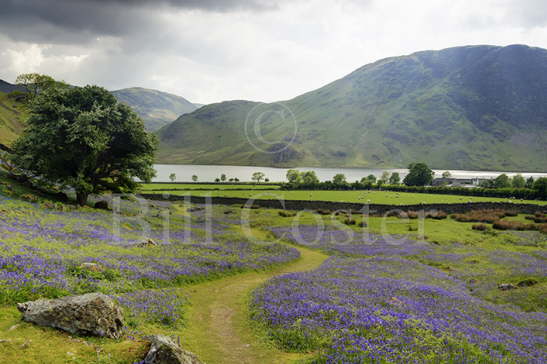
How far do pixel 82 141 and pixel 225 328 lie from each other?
1203 inches

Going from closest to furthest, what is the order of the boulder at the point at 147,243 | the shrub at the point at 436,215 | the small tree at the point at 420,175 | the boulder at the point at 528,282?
1. the boulder at the point at 528,282
2. the boulder at the point at 147,243
3. the shrub at the point at 436,215
4. the small tree at the point at 420,175

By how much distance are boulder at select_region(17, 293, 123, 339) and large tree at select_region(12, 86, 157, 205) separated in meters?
29.1

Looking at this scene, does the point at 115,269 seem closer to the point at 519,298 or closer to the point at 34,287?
the point at 34,287

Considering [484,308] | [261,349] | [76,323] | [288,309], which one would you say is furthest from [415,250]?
[76,323]

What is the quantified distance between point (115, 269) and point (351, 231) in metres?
39.5

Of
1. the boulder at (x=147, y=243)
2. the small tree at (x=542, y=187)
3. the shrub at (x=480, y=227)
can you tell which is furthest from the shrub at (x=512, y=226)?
the boulder at (x=147, y=243)

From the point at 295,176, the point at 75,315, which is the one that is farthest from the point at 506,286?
the point at 295,176

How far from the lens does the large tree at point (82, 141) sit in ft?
117

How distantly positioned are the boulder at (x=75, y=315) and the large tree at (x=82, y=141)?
95.6 feet

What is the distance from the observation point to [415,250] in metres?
38.8

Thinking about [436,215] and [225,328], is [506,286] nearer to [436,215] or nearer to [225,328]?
[225,328]

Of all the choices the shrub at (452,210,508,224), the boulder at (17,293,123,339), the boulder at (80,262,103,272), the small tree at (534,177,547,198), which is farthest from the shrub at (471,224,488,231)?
the boulder at (17,293,123,339)

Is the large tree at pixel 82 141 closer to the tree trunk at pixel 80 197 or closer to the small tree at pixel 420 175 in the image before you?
the tree trunk at pixel 80 197

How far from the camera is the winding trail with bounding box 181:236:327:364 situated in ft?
39.3
